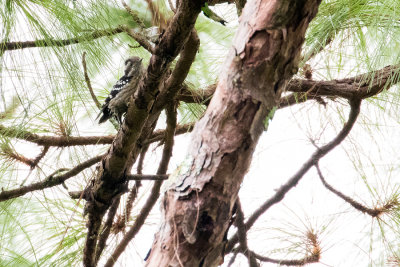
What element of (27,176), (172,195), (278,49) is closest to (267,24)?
(278,49)

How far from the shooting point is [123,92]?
1494mm

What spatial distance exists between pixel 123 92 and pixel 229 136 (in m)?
0.85

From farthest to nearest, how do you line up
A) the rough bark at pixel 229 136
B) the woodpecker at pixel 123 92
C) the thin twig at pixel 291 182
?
1. the woodpecker at pixel 123 92
2. the thin twig at pixel 291 182
3. the rough bark at pixel 229 136

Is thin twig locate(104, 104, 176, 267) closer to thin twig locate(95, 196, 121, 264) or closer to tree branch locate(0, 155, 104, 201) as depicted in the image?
thin twig locate(95, 196, 121, 264)

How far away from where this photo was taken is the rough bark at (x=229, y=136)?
2.22 feet

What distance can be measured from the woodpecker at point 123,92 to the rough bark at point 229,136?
0.78 metres

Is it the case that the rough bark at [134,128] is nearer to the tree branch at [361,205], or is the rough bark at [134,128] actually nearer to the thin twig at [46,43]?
the thin twig at [46,43]

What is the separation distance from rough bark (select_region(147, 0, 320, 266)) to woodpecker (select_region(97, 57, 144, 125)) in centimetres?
78

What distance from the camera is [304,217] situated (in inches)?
58.6

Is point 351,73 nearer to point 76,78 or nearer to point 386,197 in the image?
point 386,197

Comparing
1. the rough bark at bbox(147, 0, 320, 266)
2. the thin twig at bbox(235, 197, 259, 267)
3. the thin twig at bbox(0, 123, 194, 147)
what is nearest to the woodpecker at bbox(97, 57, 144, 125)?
the thin twig at bbox(0, 123, 194, 147)

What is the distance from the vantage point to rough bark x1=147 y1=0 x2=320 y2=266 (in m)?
0.68

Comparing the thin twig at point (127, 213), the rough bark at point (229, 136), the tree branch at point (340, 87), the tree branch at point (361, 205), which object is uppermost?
the tree branch at point (340, 87)

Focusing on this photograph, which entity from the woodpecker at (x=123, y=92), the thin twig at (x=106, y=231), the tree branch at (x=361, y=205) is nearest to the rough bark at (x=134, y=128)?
the thin twig at (x=106, y=231)
